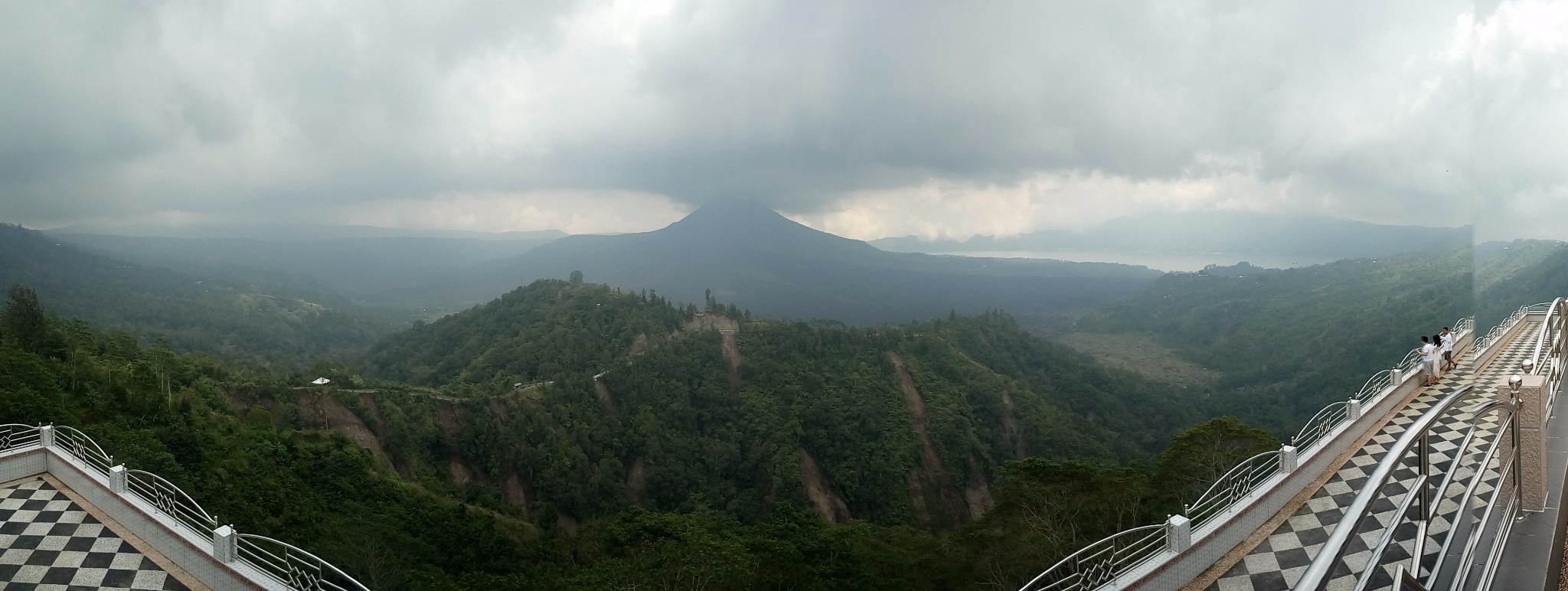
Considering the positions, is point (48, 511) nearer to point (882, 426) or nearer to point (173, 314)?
point (882, 426)

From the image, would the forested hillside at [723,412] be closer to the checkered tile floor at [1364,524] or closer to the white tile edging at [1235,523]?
the checkered tile floor at [1364,524]

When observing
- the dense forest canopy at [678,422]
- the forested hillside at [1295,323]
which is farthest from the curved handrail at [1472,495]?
the forested hillside at [1295,323]

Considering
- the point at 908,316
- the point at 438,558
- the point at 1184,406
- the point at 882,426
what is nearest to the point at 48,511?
the point at 438,558

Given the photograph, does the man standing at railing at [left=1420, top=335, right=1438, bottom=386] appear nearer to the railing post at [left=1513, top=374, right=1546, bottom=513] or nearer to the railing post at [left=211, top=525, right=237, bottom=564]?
the railing post at [left=1513, top=374, right=1546, bottom=513]

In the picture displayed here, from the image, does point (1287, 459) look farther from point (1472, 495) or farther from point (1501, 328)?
point (1501, 328)

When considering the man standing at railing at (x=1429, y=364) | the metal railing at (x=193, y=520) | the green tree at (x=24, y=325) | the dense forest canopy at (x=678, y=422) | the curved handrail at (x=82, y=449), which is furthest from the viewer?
the green tree at (x=24, y=325)

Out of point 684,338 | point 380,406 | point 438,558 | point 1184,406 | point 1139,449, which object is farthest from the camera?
point 1184,406
